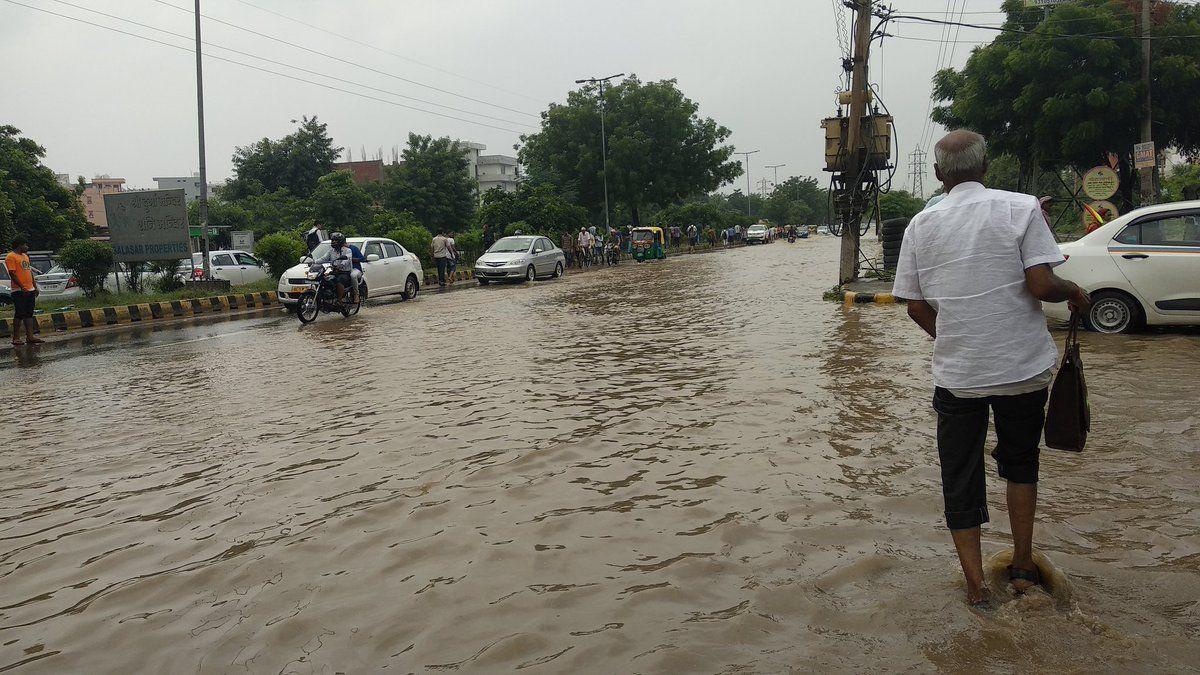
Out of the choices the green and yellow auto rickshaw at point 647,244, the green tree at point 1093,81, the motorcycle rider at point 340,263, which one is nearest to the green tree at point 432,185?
the green and yellow auto rickshaw at point 647,244

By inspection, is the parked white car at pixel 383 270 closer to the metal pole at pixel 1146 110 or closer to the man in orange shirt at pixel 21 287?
the man in orange shirt at pixel 21 287

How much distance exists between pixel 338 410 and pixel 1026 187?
31.8 metres

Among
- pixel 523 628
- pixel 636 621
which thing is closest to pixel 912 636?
pixel 636 621

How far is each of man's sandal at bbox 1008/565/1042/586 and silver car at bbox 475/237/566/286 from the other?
23014mm

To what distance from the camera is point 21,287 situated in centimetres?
1381

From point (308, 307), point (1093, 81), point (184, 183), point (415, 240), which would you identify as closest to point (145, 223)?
point (308, 307)

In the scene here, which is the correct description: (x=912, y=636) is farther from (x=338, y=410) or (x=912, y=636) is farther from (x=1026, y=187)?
(x=1026, y=187)

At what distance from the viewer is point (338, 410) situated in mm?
7160

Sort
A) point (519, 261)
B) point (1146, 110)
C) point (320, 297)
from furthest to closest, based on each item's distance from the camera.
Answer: point (519, 261) < point (1146, 110) < point (320, 297)

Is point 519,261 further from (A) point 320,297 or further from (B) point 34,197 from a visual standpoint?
(B) point 34,197

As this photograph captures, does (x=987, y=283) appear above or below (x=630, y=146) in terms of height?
below

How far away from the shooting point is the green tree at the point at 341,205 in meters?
39.5

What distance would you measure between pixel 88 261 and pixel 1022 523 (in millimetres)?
20891

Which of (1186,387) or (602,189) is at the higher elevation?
(602,189)
